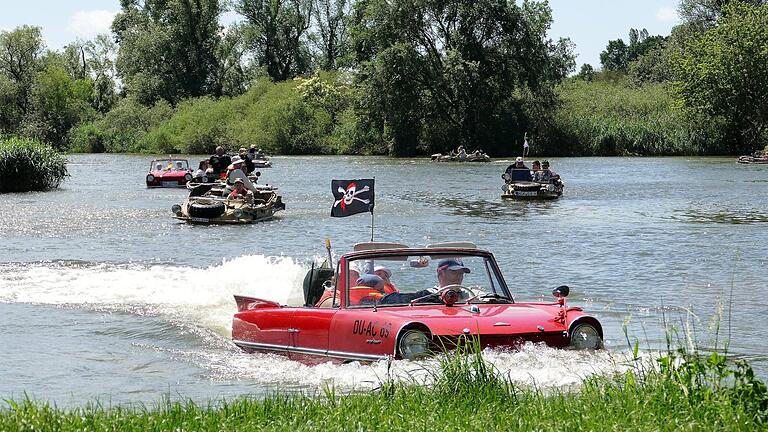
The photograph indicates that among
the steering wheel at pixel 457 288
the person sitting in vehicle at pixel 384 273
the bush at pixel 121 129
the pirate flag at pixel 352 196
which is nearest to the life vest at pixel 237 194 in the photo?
the pirate flag at pixel 352 196

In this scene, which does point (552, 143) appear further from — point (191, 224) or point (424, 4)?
point (191, 224)

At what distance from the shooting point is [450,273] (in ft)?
Answer: 41.8

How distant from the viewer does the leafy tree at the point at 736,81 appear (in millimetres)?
83938

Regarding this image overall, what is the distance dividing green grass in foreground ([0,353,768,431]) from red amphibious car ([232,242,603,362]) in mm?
1787

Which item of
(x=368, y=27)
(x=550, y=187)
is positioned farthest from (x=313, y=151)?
(x=550, y=187)

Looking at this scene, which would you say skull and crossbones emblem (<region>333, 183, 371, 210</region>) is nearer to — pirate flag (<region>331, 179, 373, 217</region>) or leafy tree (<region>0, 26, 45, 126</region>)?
pirate flag (<region>331, 179, 373, 217</region>)

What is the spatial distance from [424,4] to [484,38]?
5.14 metres

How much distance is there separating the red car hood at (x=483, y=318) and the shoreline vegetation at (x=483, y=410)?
1763 millimetres

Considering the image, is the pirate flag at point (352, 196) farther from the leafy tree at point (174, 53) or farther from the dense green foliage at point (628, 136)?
the leafy tree at point (174, 53)

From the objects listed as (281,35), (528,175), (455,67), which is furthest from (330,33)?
(528,175)

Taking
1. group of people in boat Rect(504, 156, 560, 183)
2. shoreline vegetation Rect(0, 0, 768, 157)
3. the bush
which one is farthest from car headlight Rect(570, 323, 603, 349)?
the bush

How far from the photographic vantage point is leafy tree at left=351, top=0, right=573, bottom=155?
84312 mm

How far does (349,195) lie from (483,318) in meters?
4.24

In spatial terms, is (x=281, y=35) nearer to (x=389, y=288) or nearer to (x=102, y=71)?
(x=102, y=71)
